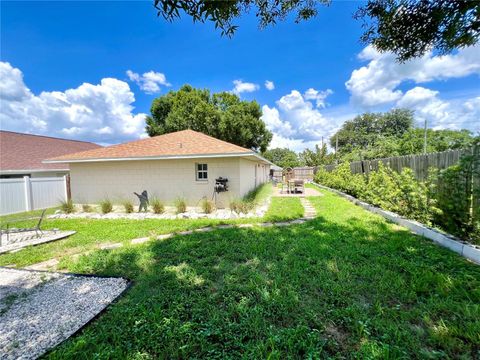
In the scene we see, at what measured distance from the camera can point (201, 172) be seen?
392 inches

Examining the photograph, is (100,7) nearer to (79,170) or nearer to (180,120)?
(79,170)

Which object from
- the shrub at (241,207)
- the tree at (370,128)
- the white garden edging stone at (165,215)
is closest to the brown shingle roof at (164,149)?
the shrub at (241,207)

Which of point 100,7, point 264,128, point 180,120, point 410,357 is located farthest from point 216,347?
point 264,128

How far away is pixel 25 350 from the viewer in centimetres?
204

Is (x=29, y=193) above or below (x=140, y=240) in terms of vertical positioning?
above

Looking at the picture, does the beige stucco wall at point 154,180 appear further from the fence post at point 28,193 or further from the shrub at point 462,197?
the shrub at point 462,197

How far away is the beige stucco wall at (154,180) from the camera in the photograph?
9.66 meters

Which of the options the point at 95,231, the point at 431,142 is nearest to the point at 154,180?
the point at 95,231

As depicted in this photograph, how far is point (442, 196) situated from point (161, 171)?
1012cm

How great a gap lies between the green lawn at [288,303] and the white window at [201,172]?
5629 mm

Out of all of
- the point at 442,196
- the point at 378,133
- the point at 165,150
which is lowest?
the point at 442,196

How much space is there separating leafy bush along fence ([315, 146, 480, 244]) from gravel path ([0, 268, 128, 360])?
249 inches

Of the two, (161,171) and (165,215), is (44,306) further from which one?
(161,171)

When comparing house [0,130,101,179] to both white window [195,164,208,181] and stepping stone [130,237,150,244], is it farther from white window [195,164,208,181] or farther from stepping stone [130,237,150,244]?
stepping stone [130,237,150,244]
